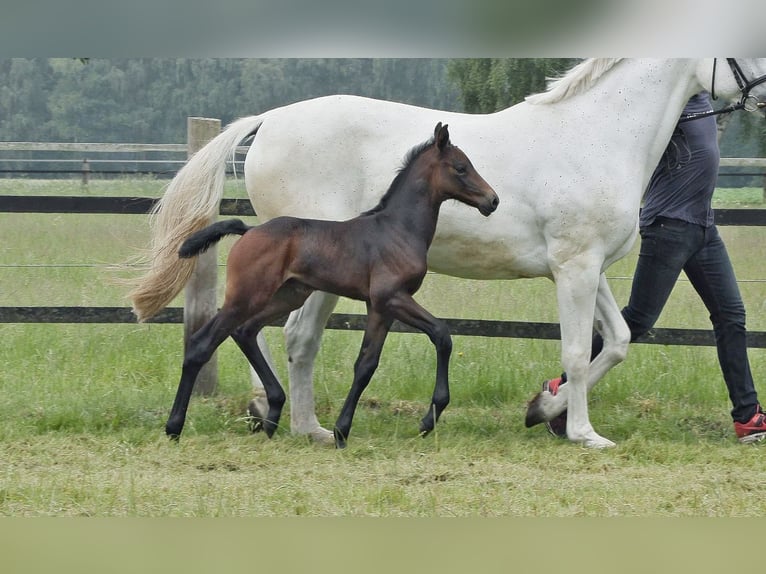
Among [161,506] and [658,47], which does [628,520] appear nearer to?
[658,47]

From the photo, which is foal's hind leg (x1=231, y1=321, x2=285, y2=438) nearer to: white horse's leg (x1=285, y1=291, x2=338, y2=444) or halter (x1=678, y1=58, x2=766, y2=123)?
white horse's leg (x1=285, y1=291, x2=338, y2=444)

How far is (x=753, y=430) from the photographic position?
4.81 meters

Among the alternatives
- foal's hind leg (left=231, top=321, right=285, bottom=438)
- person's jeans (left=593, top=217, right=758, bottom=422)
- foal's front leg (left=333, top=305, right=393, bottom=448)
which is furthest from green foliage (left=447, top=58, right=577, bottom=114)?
foal's hind leg (left=231, top=321, right=285, bottom=438)

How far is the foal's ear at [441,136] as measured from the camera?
4238 millimetres

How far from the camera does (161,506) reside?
3.32 meters

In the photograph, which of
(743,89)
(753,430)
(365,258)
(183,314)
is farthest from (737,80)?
(183,314)

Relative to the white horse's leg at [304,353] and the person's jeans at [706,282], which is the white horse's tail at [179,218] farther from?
the person's jeans at [706,282]

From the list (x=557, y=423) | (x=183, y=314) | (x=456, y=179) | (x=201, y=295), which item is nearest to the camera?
(x=456, y=179)

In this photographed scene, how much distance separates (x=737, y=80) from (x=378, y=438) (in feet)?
8.03

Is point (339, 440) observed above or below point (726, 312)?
below

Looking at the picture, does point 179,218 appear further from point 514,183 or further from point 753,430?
point 753,430

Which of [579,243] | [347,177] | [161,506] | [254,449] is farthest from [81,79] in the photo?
[579,243]

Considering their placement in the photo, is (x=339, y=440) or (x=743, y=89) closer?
(x=743, y=89)

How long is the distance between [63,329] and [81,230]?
11.8 feet
